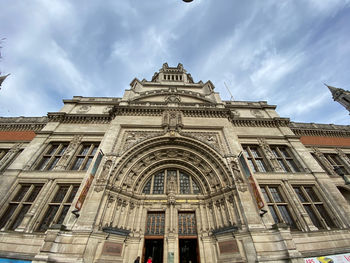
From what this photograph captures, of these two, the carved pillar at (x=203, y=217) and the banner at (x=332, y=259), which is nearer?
the banner at (x=332, y=259)

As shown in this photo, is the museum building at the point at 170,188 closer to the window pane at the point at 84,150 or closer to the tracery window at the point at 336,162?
the tracery window at the point at 336,162

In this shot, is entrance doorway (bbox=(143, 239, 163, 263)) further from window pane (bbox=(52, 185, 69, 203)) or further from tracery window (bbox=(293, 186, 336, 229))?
tracery window (bbox=(293, 186, 336, 229))

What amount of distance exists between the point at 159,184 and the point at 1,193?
11.2 metres

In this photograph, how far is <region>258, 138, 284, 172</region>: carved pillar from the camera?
39.2 ft

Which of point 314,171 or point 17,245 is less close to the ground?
point 314,171

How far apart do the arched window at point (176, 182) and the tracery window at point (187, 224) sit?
5.47 feet

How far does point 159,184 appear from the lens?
1223 centimetres

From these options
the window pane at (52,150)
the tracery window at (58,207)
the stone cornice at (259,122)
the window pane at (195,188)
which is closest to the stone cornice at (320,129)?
the stone cornice at (259,122)

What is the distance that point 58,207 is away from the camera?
32.2 feet

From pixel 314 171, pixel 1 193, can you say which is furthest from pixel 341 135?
pixel 1 193

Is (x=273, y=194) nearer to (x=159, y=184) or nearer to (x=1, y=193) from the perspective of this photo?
(x=159, y=184)

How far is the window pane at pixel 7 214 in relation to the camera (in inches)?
360

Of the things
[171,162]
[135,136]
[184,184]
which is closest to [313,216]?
[184,184]

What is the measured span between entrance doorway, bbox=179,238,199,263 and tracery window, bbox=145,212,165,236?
1641mm
